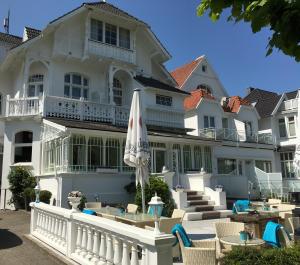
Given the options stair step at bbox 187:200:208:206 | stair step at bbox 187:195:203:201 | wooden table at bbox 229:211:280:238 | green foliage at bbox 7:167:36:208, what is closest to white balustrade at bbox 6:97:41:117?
green foliage at bbox 7:167:36:208

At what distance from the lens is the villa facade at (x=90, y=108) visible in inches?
653

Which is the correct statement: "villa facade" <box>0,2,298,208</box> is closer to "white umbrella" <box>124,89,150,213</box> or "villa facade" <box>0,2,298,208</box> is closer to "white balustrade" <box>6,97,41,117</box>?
"white balustrade" <box>6,97,41,117</box>

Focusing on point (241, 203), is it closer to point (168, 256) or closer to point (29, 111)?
point (168, 256)

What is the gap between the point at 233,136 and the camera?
1163 inches

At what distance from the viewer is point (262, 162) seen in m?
30.4

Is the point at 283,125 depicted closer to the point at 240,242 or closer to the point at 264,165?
the point at 264,165

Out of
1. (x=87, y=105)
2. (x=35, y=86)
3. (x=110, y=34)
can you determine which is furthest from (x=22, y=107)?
(x=110, y=34)

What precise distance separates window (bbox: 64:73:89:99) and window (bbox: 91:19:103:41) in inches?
111

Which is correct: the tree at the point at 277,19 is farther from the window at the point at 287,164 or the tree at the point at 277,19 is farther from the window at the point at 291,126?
the window at the point at 291,126

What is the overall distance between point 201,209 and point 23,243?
9.23m

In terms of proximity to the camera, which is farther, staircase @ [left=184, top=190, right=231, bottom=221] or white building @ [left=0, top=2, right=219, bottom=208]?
white building @ [left=0, top=2, right=219, bottom=208]

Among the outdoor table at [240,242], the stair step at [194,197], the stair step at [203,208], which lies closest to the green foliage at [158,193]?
the stair step at [203,208]

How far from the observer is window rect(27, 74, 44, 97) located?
20.5 metres

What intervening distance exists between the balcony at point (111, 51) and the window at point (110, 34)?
2.17 feet
